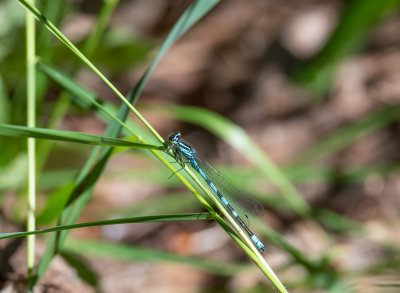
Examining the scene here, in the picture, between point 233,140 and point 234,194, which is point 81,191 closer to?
point 234,194

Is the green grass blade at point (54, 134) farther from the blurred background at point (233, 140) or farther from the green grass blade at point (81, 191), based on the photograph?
the blurred background at point (233, 140)

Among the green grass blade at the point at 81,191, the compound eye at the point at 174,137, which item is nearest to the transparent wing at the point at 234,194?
the compound eye at the point at 174,137

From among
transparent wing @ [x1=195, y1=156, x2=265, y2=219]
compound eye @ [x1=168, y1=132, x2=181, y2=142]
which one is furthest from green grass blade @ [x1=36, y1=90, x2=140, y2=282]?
transparent wing @ [x1=195, y1=156, x2=265, y2=219]

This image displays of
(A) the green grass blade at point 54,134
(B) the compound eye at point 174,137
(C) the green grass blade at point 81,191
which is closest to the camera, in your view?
(A) the green grass blade at point 54,134

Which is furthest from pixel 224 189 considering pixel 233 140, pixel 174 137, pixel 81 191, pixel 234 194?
pixel 81 191

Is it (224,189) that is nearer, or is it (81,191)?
(81,191)

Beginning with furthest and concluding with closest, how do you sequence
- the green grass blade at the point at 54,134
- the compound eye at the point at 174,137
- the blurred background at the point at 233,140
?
1. the blurred background at the point at 233,140
2. the compound eye at the point at 174,137
3. the green grass blade at the point at 54,134
